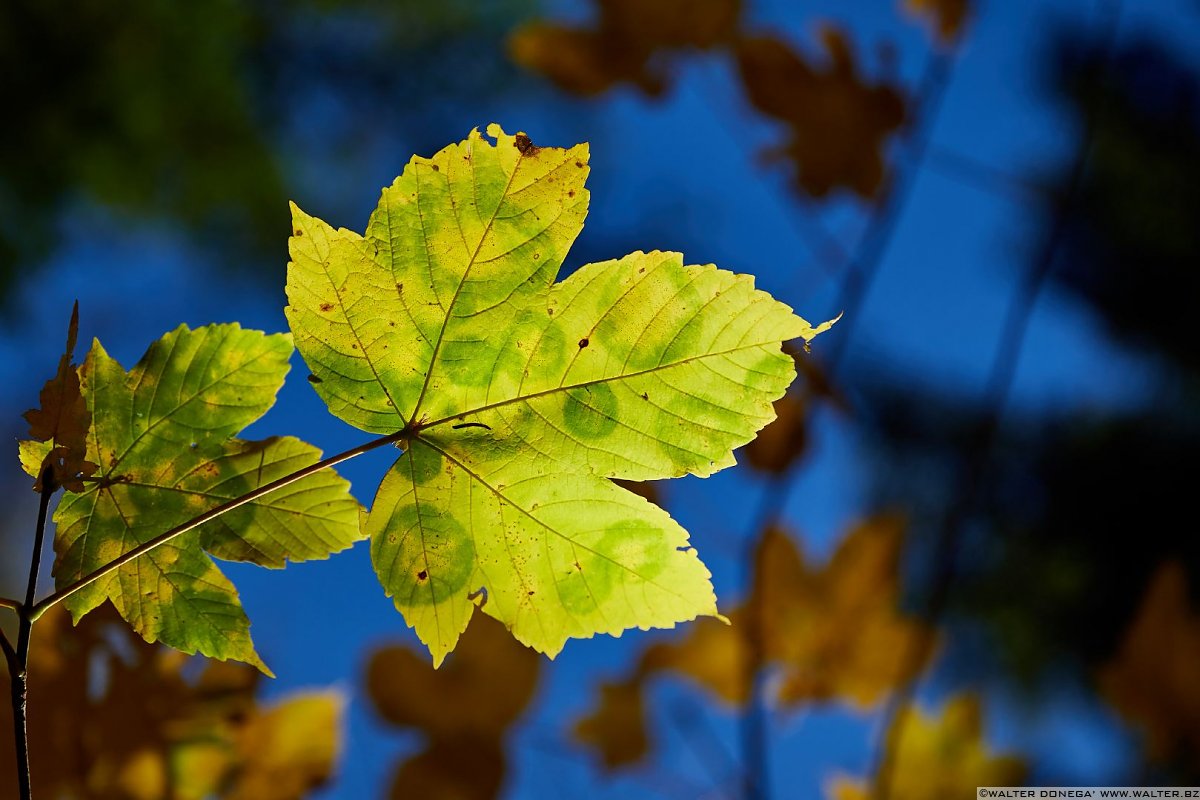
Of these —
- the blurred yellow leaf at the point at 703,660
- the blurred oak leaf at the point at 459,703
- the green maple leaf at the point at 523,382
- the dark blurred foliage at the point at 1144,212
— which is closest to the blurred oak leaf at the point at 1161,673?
the blurred yellow leaf at the point at 703,660

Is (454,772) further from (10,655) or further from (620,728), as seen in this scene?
(10,655)

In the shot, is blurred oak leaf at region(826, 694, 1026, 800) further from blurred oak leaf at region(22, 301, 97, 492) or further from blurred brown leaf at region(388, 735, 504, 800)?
blurred oak leaf at region(22, 301, 97, 492)

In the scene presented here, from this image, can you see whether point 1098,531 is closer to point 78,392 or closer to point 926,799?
point 926,799

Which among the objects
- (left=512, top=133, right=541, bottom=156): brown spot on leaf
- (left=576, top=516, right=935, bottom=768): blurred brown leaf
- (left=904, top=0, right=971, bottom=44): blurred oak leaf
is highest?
(left=904, top=0, right=971, bottom=44): blurred oak leaf

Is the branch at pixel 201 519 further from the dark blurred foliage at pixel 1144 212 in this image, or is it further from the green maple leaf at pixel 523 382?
the dark blurred foliage at pixel 1144 212

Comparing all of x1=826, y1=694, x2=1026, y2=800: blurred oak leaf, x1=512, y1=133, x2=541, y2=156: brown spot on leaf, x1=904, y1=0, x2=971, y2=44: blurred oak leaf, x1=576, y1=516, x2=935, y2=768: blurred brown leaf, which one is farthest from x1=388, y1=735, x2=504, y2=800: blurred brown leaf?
x1=904, y1=0, x2=971, y2=44: blurred oak leaf

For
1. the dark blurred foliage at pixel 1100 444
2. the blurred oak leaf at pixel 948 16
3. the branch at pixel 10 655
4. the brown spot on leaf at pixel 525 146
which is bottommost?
the branch at pixel 10 655

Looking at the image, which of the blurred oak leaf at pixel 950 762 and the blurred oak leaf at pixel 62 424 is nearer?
the blurred oak leaf at pixel 62 424
